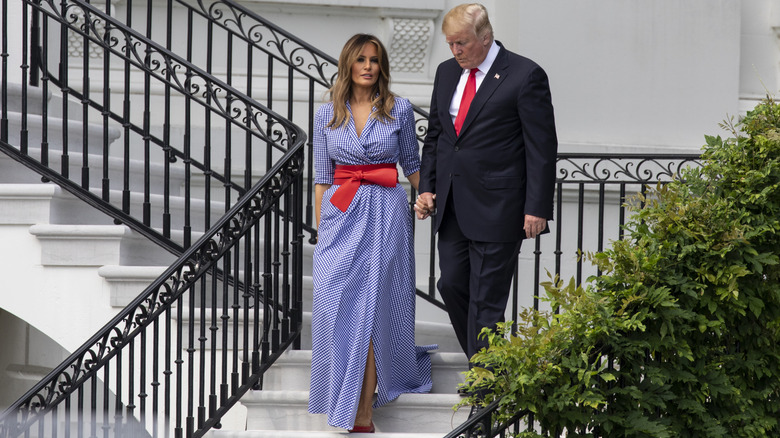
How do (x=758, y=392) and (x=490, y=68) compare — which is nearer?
(x=758, y=392)

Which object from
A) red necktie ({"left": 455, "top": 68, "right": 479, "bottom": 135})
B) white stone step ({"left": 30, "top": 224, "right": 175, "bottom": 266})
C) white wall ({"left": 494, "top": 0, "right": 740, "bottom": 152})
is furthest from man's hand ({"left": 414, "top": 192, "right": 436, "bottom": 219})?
white wall ({"left": 494, "top": 0, "right": 740, "bottom": 152})

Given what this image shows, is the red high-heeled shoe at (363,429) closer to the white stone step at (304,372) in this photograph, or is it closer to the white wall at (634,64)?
the white stone step at (304,372)

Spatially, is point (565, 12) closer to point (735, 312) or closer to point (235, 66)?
point (235, 66)

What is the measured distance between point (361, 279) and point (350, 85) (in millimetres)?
913

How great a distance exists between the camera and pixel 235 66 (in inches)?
320

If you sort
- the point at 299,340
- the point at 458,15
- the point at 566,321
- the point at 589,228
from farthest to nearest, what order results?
the point at 589,228 < the point at 299,340 < the point at 458,15 < the point at 566,321

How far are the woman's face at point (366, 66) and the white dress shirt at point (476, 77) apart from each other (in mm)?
387

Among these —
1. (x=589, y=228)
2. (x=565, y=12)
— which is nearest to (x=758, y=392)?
(x=589, y=228)

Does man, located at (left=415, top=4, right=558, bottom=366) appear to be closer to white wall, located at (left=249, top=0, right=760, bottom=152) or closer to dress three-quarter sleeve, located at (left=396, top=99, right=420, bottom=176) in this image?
dress three-quarter sleeve, located at (left=396, top=99, right=420, bottom=176)

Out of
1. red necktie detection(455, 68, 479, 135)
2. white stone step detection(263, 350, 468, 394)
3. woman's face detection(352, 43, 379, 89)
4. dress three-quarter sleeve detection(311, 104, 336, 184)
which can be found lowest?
white stone step detection(263, 350, 468, 394)

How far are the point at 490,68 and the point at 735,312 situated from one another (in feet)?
4.93

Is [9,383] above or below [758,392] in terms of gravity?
below

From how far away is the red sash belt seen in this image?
15.1ft

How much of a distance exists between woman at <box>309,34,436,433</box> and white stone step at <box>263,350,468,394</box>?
0.65 ft
